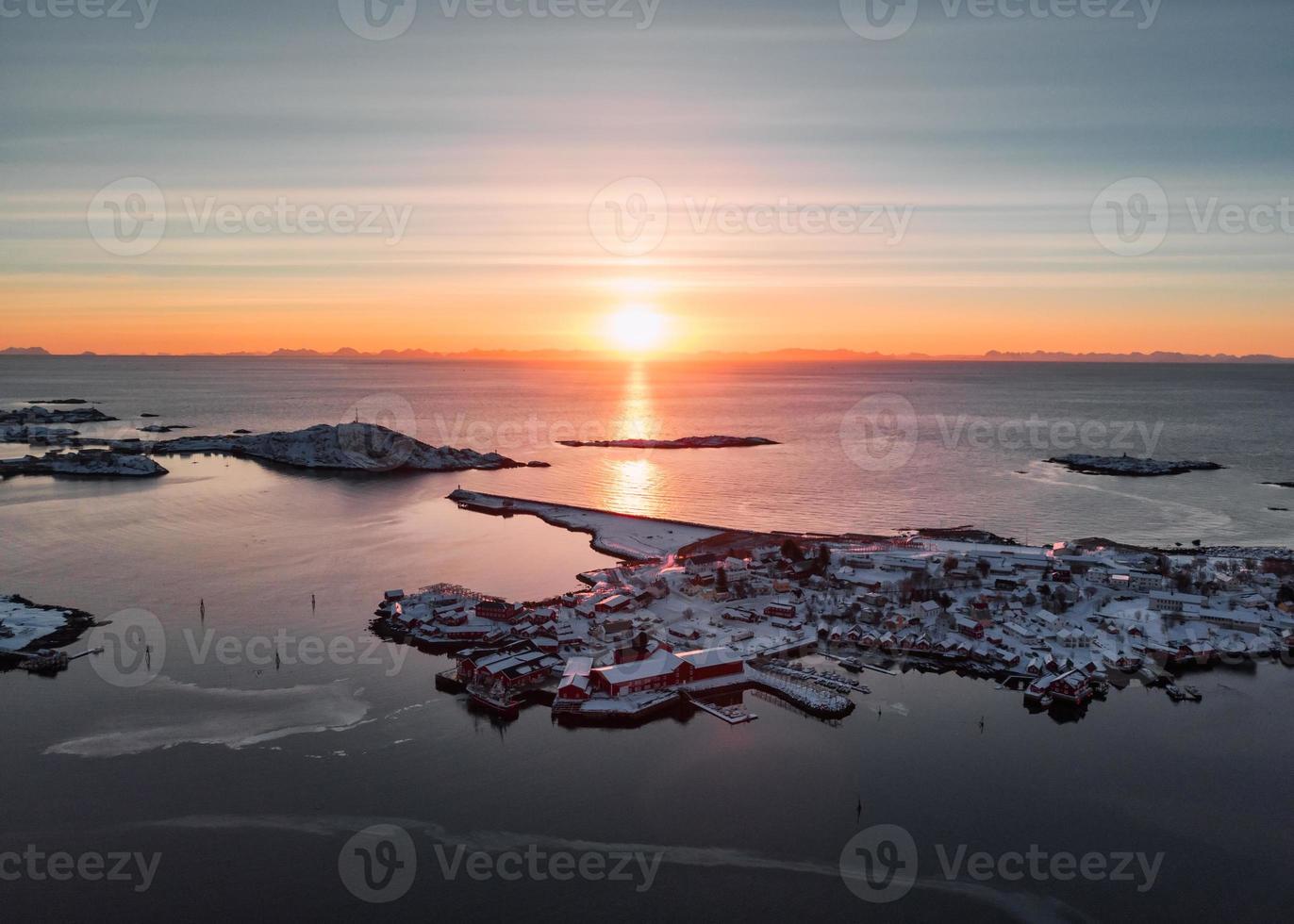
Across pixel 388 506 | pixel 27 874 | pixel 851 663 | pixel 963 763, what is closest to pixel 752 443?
pixel 388 506

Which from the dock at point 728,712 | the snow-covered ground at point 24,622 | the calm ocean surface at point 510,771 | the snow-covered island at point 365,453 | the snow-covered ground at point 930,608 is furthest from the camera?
the snow-covered island at point 365,453

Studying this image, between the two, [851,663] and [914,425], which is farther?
[914,425]

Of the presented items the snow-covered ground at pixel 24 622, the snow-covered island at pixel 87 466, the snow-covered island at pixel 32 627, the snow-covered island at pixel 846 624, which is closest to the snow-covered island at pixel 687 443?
the snow-covered island at pixel 87 466

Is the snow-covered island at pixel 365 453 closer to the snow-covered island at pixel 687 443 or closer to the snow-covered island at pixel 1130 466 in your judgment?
the snow-covered island at pixel 687 443

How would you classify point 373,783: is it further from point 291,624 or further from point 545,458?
point 545,458

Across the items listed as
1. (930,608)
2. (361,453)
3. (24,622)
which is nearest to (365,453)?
(361,453)

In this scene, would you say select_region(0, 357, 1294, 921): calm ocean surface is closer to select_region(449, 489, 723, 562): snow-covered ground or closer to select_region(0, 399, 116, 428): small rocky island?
select_region(449, 489, 723, 562): snow-covered ground
